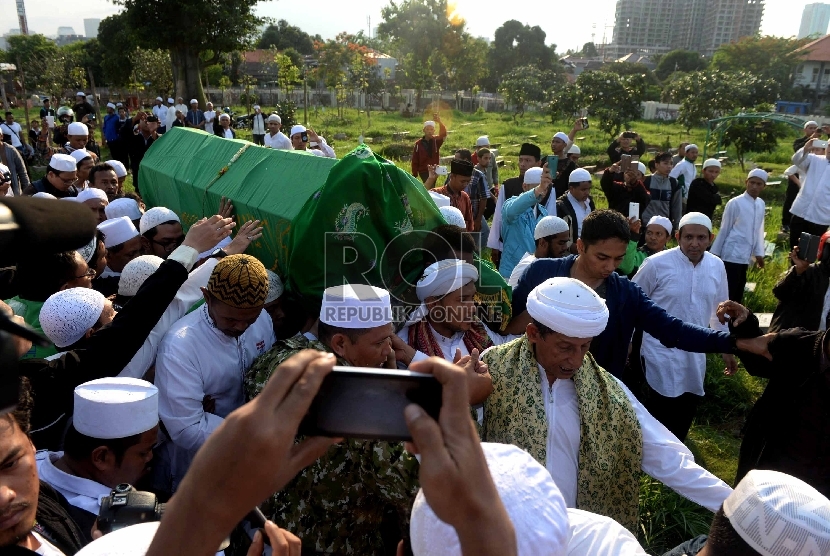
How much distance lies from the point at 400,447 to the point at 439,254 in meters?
1.56

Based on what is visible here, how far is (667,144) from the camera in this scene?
853 inches

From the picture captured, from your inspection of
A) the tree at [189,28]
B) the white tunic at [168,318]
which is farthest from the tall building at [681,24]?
the white tunic at [168,318]

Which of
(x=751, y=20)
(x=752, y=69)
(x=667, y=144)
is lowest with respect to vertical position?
(x=667, y=144)

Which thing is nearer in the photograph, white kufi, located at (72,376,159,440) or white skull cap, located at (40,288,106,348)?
white kufi, located at (72,376,159,440)

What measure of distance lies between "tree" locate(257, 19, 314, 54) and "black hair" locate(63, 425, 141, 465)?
60457 mm

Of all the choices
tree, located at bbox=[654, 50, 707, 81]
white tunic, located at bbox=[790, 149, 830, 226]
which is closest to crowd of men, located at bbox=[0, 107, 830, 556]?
white tunic, located at bbox=[790, 149, 830, 226]

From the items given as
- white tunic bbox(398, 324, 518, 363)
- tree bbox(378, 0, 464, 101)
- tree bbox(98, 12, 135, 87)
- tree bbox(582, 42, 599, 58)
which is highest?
tree bbox(582, 42, 599, 58)

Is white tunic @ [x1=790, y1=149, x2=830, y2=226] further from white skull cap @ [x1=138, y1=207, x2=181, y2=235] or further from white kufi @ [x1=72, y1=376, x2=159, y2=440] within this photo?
white kufi @ [x1=72, y1=376, x2=159, y2=440]

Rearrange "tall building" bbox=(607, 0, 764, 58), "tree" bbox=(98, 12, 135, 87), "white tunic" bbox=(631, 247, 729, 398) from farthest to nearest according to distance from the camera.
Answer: "tall building" bbox=(607, 0, 764, 58), "tree" bbox=(98, 12, 135, 87), "white tunic" bbox=(631, 247, 729, 398)

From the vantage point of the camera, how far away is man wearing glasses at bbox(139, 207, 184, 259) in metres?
3.93

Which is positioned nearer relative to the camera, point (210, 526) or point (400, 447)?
point (210, 526)

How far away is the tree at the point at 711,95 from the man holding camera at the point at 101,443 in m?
22.4

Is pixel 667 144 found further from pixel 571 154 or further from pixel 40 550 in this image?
pixel 40 550

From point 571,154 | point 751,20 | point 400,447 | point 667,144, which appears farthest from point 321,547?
point 751,20
